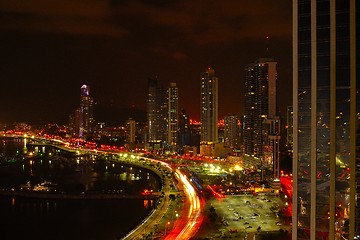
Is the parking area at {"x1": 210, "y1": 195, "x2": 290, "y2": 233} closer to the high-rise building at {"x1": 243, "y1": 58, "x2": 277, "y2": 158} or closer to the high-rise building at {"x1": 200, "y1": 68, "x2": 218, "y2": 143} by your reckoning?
the high-rise building at {"x1": 243, "y1": 58, "x2": 277, "y2": 158}

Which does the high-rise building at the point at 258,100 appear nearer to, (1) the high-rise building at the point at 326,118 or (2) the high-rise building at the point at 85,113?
(1) the high-rise building at the point at 326,118

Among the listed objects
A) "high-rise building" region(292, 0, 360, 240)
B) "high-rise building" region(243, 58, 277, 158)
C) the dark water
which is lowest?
the dark water

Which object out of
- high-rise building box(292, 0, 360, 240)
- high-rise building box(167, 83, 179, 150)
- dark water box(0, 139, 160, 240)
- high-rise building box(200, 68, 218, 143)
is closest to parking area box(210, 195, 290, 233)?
dark water box(0, 139, 160, 240)

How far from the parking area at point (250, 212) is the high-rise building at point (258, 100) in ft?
30.5

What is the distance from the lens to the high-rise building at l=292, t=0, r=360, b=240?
318 centimetres

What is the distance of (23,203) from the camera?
499 inches

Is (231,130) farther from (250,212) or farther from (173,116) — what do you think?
(250,212)

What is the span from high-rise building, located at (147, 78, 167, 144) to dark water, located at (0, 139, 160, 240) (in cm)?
1211

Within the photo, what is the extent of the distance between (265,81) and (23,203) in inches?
554

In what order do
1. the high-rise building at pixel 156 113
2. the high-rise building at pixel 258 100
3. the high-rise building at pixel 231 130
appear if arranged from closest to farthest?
the high-rise building at pixel 258 100, the high-rise building at pixel 231 130, the high-rise building at pixel 156 113

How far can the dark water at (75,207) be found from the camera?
9641mm

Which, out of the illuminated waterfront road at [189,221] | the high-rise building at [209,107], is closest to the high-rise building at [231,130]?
the high-rise building at [209,107]

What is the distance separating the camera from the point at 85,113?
50438mm

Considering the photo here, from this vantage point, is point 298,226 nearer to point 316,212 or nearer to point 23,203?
point 316,212
